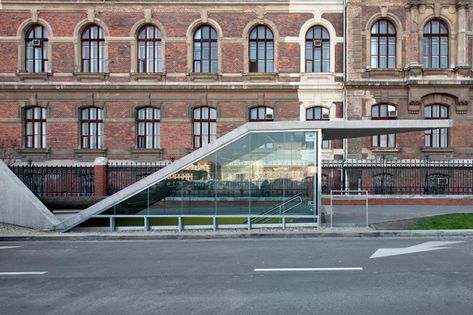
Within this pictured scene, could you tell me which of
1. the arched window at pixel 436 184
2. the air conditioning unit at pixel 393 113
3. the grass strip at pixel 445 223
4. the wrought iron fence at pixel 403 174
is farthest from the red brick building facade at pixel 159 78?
the grass strip at pixel 445 223

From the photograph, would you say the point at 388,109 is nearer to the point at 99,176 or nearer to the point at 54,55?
the point at 99,176

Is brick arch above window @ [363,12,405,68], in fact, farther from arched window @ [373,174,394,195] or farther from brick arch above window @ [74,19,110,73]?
brick arch above window @ [74,19,110,73]

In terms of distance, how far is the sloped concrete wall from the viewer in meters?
12.5

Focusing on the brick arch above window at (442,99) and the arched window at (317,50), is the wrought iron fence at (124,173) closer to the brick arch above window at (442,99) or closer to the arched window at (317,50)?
the arched window at (317,50)

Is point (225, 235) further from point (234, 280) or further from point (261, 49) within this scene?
point (261, 49)

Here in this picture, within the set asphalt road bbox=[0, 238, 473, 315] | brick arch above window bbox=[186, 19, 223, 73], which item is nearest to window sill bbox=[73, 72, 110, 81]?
brick arch above window bbox=[186, 19, 223, 73]

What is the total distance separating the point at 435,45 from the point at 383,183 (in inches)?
346

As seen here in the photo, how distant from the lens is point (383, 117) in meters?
23.1

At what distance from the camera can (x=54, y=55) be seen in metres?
23.6

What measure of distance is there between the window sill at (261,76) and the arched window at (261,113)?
1.67m

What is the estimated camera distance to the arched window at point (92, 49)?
2386cm

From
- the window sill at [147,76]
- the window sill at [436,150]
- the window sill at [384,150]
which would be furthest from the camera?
the window sill at [147,76]

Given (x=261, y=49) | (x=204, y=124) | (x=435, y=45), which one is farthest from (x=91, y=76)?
(x=435, y=45)

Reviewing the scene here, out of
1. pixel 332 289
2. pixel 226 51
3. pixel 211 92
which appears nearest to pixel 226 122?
pixel 211 92
